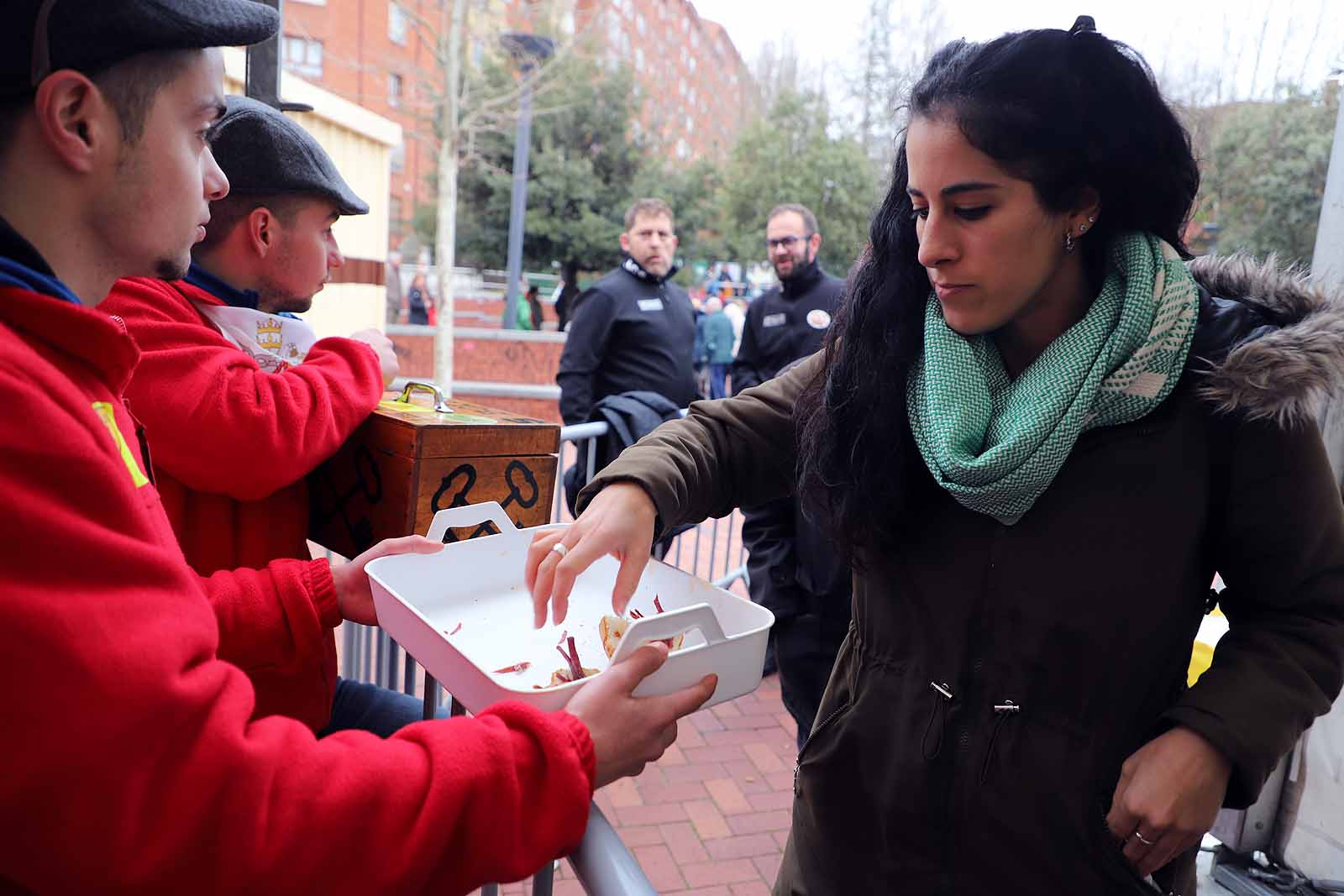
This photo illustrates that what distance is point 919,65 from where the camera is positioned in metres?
1.69

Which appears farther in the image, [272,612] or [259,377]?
[259,377]

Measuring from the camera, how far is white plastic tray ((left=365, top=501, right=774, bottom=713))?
1.16 m

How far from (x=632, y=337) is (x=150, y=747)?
4.93m

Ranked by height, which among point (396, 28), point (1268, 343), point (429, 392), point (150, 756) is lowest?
point (150, 756)

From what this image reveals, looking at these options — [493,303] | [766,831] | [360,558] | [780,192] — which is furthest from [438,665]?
[780,192]

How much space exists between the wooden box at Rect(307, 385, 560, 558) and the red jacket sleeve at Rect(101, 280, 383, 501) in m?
0.11

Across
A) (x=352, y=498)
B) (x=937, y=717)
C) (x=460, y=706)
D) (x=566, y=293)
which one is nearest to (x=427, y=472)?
(x=352, y=498)

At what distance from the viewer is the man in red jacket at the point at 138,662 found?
0.78 metres

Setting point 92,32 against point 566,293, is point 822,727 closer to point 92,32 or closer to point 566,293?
point 92,32

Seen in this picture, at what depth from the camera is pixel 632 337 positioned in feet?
18.5

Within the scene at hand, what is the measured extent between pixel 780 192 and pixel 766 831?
25.2 m

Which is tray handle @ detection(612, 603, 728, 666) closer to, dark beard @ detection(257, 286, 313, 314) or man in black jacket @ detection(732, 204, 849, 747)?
dark beard @ detection(257, 286, 313, 314)

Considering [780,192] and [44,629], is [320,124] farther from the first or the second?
[780,192]

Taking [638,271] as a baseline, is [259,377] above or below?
below
